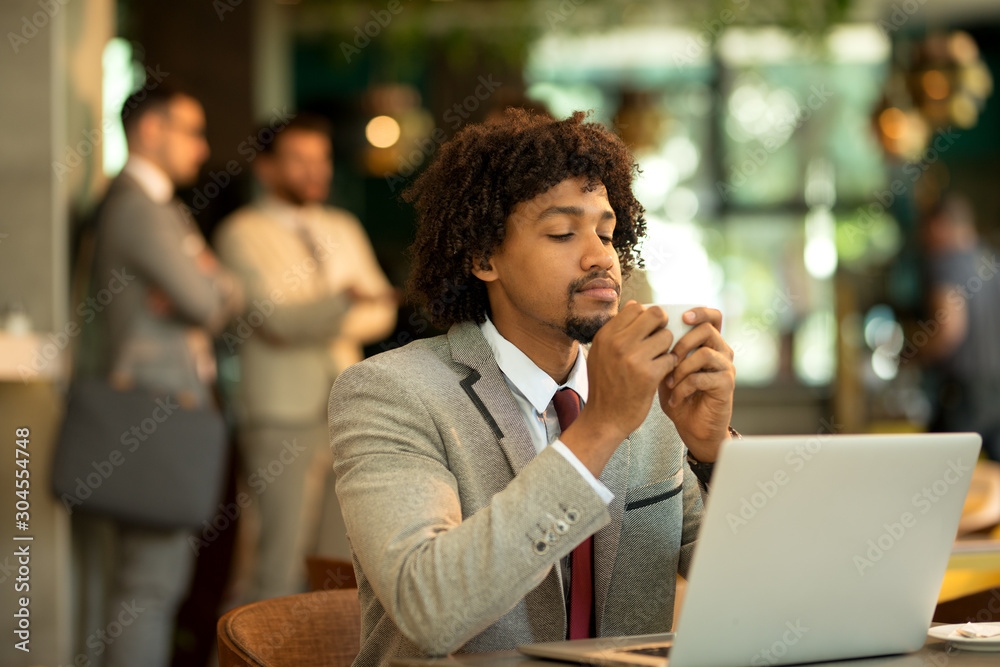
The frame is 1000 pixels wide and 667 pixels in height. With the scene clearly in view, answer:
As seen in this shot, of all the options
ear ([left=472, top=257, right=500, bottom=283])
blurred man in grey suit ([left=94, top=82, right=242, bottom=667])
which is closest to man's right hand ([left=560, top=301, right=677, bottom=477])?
ear ([left=472, top=257, right=500, bottom=283])

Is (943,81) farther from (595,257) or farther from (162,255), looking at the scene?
(595,257)

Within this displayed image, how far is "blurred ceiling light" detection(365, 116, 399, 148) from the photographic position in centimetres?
504

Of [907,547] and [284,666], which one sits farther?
[284,666]

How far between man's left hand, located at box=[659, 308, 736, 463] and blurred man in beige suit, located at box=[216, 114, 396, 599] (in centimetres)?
218

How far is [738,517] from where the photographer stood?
3.07ft

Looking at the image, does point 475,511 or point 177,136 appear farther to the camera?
point 177,136

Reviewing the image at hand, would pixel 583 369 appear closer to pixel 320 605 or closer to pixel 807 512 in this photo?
pixel 320 605

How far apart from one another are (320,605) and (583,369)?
20.1 inches

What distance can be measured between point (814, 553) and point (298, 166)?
9.67ft

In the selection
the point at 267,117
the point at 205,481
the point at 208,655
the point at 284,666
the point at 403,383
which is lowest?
the point at 208,655

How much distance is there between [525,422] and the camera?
1409 mm

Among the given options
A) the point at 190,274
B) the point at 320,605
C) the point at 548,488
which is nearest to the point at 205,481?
the point at 190,274

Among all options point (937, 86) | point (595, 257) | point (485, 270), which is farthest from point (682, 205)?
point (595, 257)

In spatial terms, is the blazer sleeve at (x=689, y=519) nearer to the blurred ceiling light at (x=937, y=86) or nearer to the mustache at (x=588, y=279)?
the mustache at (x=588, y=279)
